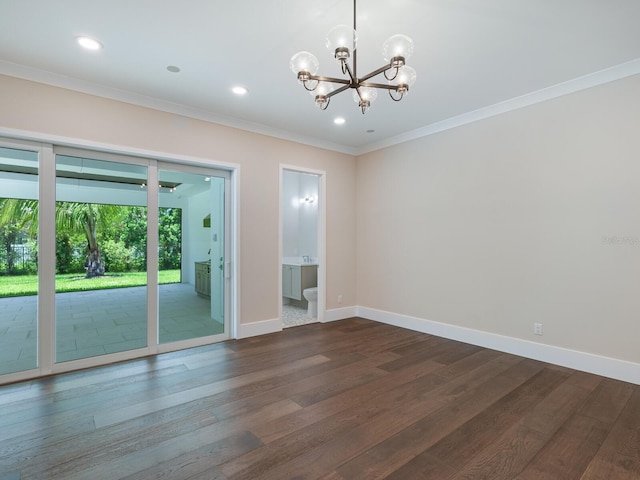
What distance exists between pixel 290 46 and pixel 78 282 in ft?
10.5

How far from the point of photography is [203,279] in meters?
4.41

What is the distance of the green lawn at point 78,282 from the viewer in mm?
3166

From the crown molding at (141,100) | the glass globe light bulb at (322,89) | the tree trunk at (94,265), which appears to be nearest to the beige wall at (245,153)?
the crown molding at (141,100)

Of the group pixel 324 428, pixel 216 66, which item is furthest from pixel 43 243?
pixel 324 428

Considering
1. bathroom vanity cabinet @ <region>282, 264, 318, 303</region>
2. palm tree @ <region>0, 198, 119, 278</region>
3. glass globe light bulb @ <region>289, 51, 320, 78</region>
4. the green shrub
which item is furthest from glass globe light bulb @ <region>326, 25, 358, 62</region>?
bathroom vanity cabinet @ <region>282, 264, 318, 303</region>

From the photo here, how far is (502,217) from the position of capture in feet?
13.0

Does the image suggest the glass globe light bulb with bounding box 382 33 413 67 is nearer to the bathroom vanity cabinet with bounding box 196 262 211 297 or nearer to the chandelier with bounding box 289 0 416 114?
the chandelier with bounding box 289 0 416 114

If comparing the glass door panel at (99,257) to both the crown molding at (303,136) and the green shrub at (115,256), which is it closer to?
the green shrub at (115,256)

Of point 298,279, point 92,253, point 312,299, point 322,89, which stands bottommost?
point 312,299

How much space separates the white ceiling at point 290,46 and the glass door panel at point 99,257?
918mm

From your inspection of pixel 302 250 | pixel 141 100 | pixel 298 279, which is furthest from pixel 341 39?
pixel 302 250

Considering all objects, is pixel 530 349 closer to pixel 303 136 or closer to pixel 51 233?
pixel 303 136

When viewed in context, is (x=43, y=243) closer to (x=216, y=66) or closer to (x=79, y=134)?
(x=79, y=134)

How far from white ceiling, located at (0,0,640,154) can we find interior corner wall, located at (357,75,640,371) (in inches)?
15.6
